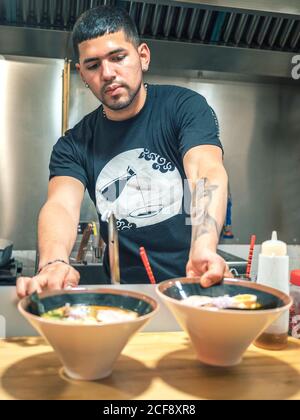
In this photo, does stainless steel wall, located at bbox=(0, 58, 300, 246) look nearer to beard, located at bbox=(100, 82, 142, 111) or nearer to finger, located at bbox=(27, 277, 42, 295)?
beard, located at bbox=(100, 82, 142, 111)

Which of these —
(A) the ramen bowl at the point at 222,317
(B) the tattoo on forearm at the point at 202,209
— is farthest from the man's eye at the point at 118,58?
(A) the ramen bowl at the point at 222,317

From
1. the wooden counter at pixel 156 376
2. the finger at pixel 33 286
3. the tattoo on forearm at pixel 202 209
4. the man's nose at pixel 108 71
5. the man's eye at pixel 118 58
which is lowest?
the wooden counter at pixel 156 376

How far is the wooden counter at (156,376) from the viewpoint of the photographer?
0.77m

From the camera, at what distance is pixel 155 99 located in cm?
172

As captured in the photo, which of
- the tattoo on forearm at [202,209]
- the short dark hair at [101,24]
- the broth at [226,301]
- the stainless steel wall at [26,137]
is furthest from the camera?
the stainless steel wall at [26,137]

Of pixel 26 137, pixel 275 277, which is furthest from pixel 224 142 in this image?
pixel 275 277

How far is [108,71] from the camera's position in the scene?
1.53 metres

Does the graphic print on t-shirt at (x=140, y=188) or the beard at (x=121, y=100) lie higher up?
the beard at (x=121, y=100)

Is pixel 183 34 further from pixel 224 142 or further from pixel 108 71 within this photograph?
pixel 108 71

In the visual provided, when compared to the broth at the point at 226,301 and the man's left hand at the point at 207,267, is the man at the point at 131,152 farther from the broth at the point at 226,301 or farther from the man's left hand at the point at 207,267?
the broth at the point at 226,301

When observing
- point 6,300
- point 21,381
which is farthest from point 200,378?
point 6,300

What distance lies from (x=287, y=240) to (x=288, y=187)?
38cm

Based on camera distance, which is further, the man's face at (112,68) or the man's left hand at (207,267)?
the man's face at (112,68)

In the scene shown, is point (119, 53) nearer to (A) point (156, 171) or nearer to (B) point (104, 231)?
(A) point (156, 171)
